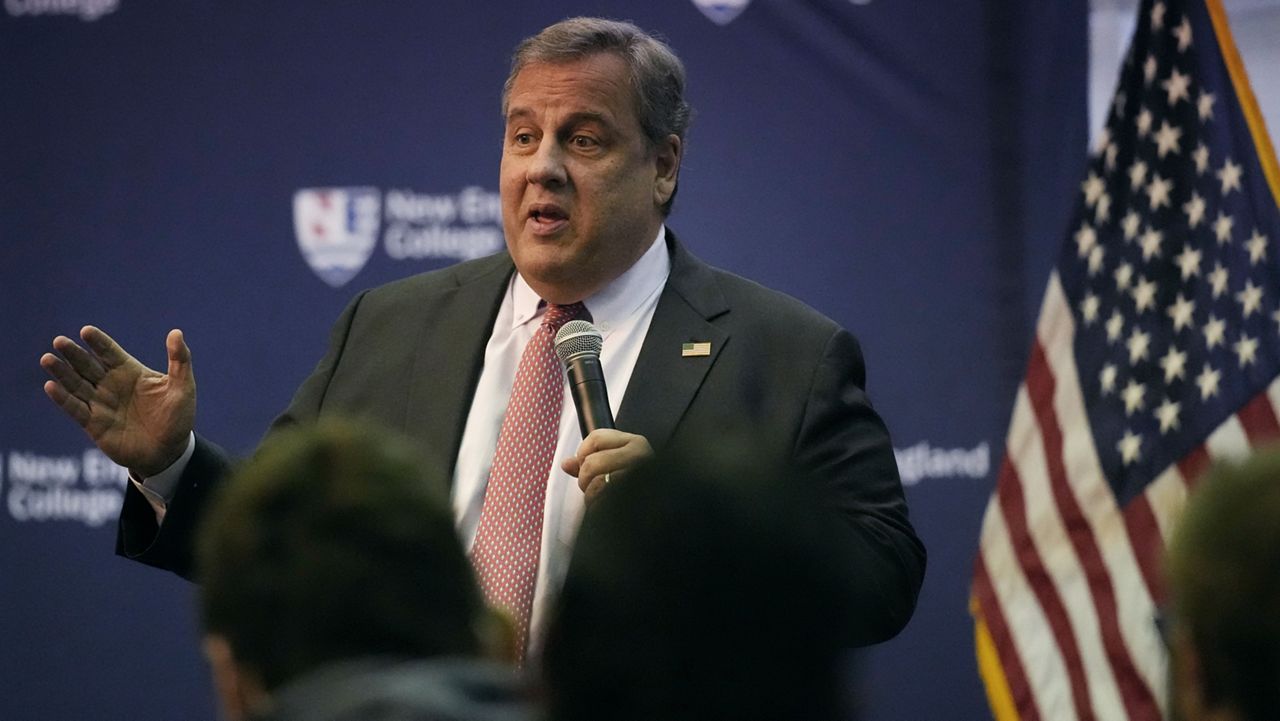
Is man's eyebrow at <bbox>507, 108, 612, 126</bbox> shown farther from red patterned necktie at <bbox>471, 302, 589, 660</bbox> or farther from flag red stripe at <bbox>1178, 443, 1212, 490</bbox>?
flag red stripe at <bbox>1178, 443, 1212, 490</bbox>

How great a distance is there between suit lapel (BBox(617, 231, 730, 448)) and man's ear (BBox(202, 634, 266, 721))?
1.53 m

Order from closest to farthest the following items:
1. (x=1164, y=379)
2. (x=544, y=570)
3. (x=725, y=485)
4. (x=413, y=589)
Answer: (x=725, y=485) → (x=413, y=589) → (x=544, y=570) → (x=1164, y=379)

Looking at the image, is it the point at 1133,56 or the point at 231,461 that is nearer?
the point at 231,461

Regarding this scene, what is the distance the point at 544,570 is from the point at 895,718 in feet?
7.53

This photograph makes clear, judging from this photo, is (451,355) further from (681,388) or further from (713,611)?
(713,611)

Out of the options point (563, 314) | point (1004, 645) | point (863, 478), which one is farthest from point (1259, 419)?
point (563, 314)

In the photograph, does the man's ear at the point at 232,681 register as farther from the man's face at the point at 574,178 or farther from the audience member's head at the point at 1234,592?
the man's face at the point at 574,178

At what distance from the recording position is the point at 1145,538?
418 centimetres

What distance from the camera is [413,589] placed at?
1188 mm

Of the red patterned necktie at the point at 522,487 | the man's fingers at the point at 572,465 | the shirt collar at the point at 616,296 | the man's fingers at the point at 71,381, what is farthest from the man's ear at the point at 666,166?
the man's fingers at the point at 71,381

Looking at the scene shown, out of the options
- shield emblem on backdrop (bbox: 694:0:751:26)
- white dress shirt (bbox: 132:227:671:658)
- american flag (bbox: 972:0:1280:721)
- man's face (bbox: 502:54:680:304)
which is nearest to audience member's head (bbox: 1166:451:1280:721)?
white dress shirt (bbox: 132:227:671:658)

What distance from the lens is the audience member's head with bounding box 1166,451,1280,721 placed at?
1078 mm

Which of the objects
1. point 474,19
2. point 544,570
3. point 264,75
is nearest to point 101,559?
point 264,75

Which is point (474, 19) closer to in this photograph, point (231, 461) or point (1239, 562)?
point (231, 461)
